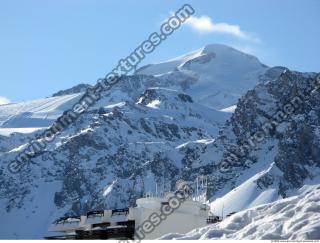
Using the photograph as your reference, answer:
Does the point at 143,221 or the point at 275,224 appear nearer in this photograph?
the point at 275,224

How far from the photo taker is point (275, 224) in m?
30.5

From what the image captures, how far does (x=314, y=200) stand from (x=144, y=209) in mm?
35446

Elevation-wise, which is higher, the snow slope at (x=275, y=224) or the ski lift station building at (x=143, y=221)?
the ski lift station building at (x=143, y=221)

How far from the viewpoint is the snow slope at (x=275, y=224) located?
2850 cm

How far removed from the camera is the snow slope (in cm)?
2850

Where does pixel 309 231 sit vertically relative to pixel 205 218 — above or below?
below

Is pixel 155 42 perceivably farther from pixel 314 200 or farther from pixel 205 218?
pixel 314 200

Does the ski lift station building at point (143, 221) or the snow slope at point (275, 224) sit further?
the ski lift station building at point (143, 221)

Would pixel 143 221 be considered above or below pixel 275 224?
above

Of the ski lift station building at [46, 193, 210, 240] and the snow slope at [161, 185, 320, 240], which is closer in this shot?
the snow slope at [161, 185, 320, 240]

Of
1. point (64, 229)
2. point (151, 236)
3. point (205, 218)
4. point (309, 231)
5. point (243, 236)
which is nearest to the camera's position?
point (309, 231)

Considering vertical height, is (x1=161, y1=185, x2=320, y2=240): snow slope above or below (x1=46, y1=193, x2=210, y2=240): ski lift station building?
below

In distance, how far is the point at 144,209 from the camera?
6812 cm

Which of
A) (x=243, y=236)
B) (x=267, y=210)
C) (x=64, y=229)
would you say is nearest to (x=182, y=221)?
(x=64, y=229)
